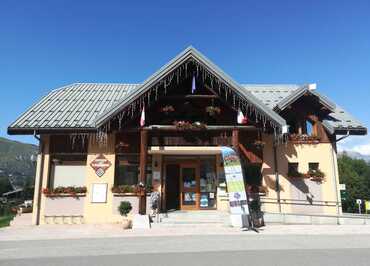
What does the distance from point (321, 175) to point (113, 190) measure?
938cm

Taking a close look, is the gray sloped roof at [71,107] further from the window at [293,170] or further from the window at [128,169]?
the window at [293,170]

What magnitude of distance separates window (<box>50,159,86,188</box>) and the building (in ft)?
0.14

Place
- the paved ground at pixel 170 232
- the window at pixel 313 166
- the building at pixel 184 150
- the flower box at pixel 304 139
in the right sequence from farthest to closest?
1. the flower box at pixel 304 139
2. the window at pixel 313 166
3. the building at pixel 184 150
4. the paved ground at pixel 170 232

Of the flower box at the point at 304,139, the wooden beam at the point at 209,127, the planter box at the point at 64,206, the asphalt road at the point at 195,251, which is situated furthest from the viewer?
the flower box at the point at 304,139

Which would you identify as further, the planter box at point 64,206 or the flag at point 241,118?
the planter box at point 64,206

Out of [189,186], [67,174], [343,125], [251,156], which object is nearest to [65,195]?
[67,174]

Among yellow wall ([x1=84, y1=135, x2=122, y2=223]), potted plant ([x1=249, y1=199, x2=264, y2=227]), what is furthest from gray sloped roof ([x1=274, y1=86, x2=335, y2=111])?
yellow wall ([x1=84, y1=135, x2=122, y2=223])

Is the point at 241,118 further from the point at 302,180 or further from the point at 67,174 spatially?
the point at 67,174

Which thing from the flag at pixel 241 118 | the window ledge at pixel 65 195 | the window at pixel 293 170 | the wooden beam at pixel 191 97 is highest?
the wooden beam at pixel 191 97

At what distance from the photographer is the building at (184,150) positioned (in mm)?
15203

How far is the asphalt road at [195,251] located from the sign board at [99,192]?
5.09m

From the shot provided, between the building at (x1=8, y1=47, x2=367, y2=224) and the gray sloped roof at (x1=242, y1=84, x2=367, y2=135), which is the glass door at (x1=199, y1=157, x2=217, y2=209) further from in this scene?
the gray sloped roof at (x1=242, y1=84, x2=367, y2=135)

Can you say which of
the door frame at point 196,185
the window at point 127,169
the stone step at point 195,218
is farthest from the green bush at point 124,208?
the door frame at point 196,185

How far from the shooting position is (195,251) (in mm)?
8539
